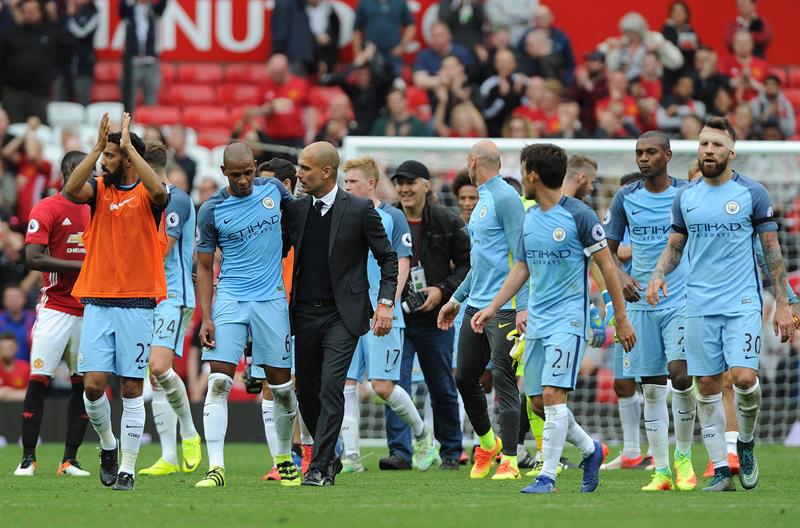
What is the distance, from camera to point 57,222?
12078mm

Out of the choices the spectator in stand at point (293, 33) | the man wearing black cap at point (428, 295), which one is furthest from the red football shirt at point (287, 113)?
the man wearing black cap at point (428, 295)

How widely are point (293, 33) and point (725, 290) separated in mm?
14123

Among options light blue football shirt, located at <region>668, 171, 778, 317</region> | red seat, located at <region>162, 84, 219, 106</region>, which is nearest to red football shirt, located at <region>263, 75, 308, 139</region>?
red seat, located at <region>162, 84, 219, 106</region>

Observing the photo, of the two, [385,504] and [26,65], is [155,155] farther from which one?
[26,65]

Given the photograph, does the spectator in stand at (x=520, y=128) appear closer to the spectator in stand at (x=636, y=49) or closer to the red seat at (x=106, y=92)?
the spectator in stand at (x=636, y=49)

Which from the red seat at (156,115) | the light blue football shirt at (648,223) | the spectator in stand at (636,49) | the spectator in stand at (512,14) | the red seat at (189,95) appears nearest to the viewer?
the light blue football shirt at (648,223)

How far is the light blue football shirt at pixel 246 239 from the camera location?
10.5 meters

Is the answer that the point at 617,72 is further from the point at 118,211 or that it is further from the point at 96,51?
the point at 118,211

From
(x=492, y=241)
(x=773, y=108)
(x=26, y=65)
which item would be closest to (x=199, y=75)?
(x=26, y=65)

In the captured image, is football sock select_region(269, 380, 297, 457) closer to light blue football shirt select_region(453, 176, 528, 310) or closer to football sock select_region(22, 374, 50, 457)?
light blue football shirt select_region(453, 176, 528, 310)

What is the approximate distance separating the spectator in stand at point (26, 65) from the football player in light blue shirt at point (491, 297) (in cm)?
1135

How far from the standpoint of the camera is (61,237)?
39.7 feet

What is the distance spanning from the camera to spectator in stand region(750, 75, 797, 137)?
21688mm

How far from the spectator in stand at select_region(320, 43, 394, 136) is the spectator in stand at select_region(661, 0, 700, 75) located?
15.0ft
